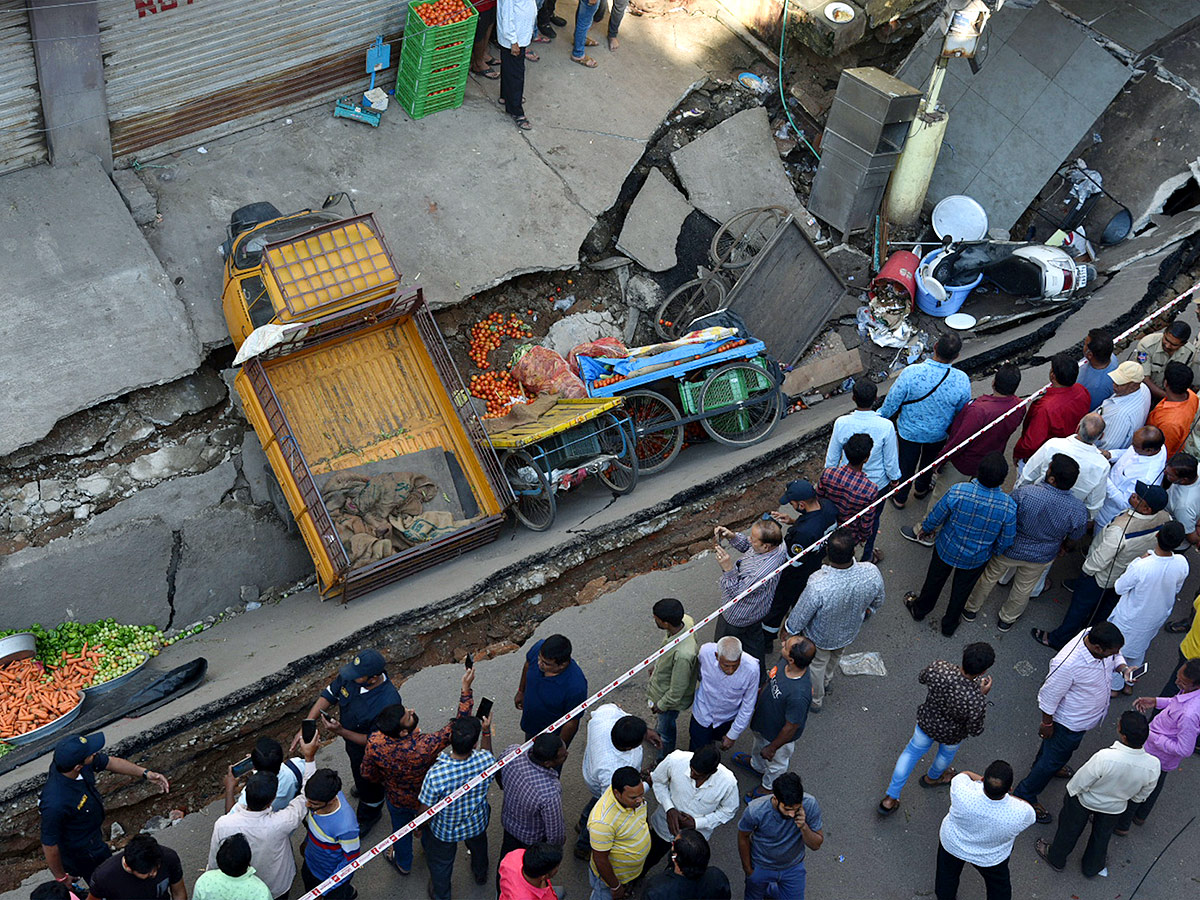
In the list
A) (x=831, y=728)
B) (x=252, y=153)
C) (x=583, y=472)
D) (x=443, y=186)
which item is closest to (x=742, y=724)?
(x=831, y=728)

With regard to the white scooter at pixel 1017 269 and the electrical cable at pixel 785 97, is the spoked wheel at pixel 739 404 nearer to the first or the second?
the white scooter at pixel 1017 269

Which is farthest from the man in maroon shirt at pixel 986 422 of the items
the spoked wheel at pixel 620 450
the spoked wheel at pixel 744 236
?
the spoked wheel at pixel 744 236

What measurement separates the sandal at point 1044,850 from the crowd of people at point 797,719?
15mm

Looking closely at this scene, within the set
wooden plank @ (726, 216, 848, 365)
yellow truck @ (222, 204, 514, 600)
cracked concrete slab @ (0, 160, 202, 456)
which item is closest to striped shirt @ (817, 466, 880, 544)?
yellow truck @ (222, 204, 514, 600)

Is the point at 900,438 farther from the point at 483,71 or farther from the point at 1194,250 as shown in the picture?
the point at 483,71

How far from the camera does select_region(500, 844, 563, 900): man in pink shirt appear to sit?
507 cm

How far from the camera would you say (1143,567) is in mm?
6676

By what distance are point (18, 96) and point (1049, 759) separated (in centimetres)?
954

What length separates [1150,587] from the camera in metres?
6.71

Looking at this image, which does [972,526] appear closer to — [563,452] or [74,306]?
[563,452]

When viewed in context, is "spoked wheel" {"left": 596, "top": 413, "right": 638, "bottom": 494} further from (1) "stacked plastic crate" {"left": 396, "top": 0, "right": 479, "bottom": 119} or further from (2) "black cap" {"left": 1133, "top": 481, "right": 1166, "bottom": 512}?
(1) "stacked plastic crate" {"left": 396, "top": 0, "right": 479, "bottom": 119}

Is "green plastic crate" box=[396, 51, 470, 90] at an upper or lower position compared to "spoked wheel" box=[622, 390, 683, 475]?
upper

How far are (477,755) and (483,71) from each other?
8.82m

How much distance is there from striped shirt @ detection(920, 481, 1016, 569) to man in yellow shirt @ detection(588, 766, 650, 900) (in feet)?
9.77
